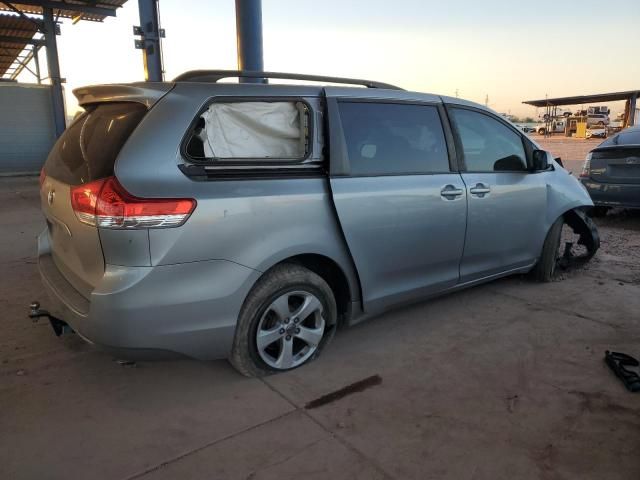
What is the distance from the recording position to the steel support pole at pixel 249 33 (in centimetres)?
730

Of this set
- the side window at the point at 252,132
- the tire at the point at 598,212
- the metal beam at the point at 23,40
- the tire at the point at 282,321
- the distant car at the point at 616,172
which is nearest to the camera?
the side window at the point at 252,132

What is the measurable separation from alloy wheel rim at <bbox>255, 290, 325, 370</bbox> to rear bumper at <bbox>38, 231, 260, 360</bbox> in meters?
0.26

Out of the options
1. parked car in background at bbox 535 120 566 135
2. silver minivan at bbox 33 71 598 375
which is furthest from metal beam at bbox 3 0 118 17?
parked car in background at bbox 535 120 566 135

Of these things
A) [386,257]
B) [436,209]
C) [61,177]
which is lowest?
[386,257]

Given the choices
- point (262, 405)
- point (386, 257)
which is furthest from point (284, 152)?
point (262, 405)

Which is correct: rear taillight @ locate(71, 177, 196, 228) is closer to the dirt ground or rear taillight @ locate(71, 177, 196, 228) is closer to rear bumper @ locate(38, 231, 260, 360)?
rear bumper @ locate(38, 231, 260, 360)

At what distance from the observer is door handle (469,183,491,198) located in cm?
383

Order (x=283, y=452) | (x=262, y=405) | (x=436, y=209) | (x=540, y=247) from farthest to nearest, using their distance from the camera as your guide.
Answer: (x=540, y=247) → (x=436, y=209) → (x=262, y=405) → (x=283, y=452)

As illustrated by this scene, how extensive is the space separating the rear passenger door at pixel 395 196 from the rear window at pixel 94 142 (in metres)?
1.19

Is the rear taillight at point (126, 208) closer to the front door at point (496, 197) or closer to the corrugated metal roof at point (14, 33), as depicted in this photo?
the front door at point (496, 197)

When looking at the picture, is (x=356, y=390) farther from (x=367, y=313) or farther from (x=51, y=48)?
(x=51, y=48)

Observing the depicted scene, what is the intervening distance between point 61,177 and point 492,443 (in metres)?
2.72

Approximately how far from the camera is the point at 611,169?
7133mm

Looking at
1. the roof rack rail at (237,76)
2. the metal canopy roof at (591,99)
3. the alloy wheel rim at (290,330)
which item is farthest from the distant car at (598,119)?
the alloy wheel rim at (290,330)
